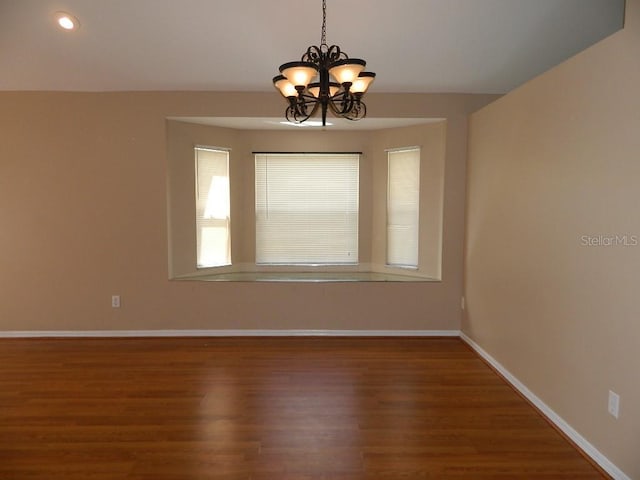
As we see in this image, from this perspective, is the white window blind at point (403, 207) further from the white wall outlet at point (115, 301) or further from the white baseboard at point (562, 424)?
the white wall outlet at point (115, 301)

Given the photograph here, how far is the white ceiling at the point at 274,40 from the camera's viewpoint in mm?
3182

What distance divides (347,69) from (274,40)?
1.68 meters

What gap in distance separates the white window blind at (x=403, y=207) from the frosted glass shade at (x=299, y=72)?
272 centimetres

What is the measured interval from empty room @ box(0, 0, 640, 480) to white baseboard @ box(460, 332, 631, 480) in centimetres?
2

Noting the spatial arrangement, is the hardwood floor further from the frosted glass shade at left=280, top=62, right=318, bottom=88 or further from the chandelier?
the frosted glass shade at left=280, top=62, right=318, bottom=88

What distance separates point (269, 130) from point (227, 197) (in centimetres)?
100

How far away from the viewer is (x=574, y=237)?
245cm

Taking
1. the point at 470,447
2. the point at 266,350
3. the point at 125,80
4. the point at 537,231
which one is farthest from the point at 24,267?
the point at 537,231

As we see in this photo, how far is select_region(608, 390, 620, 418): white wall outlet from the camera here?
6.90 ft

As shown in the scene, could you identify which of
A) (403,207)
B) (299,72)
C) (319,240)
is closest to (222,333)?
(319,240)

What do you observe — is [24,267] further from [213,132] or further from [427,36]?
[427,36]

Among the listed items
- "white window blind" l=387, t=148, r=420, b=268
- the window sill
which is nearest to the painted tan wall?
"white window blind" l=387, t=148, r=420, b=268

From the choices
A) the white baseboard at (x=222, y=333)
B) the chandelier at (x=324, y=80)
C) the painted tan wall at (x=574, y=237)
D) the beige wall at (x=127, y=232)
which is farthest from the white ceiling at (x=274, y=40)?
the white baseboard at (x=222, y=333)

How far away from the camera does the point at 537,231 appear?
9.41ft
